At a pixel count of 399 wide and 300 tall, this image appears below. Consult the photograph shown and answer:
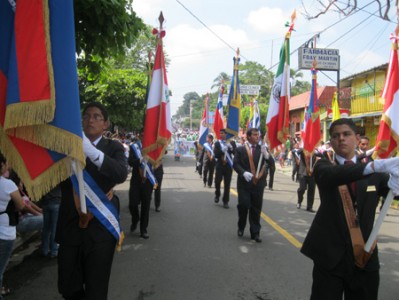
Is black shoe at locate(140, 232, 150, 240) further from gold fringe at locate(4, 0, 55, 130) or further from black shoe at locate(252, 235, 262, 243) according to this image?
gold fringe at locate(4, 0, 55, 130)

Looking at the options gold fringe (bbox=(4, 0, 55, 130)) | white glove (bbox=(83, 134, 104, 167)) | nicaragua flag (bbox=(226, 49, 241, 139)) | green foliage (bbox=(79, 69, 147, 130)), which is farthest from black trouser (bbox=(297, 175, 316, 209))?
green foliage (bbox=(79, 69, 147, 130))

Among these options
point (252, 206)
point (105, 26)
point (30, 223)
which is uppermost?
point (105, 26)

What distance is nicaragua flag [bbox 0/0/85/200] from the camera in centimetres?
257

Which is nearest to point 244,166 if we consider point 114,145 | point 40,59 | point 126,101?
point 114,145

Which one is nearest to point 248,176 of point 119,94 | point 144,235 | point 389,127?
point 144,235

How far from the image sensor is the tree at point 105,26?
5.58 m

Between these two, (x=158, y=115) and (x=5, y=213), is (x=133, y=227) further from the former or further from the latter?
(x=5, y=213)

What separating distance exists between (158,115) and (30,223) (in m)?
2.44

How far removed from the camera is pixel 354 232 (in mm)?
2711

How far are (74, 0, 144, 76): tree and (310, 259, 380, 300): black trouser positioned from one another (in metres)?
4.42

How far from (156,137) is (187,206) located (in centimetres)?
459

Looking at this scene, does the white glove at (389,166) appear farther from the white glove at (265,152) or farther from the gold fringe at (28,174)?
the white glove at (265,152)

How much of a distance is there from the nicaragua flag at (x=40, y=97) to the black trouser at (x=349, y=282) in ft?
5.95

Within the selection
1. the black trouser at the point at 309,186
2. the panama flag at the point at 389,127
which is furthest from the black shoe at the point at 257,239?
the black trouser at the point at 309,186
